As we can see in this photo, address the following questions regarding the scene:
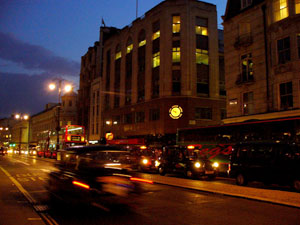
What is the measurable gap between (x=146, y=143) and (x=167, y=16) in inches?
672

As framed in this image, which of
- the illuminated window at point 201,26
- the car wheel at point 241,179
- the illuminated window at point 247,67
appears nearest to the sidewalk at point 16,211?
the car wheel at point 241,179

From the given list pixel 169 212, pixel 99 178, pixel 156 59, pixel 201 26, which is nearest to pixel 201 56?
pixel 201 26

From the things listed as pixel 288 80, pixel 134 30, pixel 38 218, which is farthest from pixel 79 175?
pixel 134 30

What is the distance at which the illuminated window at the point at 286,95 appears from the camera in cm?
2278

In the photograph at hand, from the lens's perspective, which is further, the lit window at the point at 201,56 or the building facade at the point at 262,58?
the lit window at the point at 201,56

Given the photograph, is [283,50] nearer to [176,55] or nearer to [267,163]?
[267,163]

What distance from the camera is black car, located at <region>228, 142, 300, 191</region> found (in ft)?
44.4

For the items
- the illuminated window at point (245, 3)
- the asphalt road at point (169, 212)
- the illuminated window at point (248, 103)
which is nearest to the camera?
the asphalt road at point (169, 212)

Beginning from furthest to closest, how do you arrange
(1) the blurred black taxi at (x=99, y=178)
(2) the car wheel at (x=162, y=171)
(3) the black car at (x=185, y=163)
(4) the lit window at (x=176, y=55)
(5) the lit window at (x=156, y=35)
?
1. (5) the lit window at (x=156, y=35)
2. (4) the lit window at (x=176, y=55)
3. (2) the car wheel at (x=162, y=171)
4. (3) the black car at (x=185, y=163)
5. (1) the blurred black taxi at (x=99, y=178)

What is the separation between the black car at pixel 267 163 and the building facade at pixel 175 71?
2032 centimetres

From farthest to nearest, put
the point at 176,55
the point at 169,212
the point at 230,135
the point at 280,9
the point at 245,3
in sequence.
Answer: the point at 176,55 → the point at 245,3 → the point at 280,9 → the point at 230,135 → the point at 169,212

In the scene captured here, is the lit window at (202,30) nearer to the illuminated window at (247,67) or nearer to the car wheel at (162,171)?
the illuminated window at (247,67)

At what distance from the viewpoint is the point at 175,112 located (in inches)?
1444

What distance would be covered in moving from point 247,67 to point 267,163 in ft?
46.1
